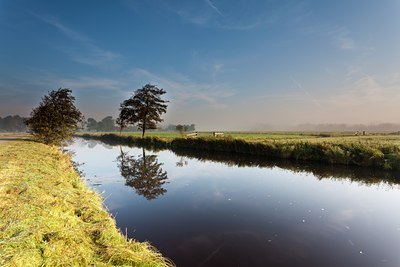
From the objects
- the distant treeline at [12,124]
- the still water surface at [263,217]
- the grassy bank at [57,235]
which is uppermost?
the distant treeline at [12,124]

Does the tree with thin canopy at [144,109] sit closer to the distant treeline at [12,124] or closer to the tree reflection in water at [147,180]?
the tree reflection in water at [147,180]

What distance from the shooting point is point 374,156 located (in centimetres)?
1897

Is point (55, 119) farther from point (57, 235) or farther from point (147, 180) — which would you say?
point (57, 235)

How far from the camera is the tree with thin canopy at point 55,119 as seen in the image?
3081 centimetres

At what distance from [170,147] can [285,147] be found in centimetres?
2117

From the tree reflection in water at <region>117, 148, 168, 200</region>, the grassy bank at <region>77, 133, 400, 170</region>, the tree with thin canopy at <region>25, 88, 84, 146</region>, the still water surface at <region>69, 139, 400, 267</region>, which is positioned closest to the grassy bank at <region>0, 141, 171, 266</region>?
the still water surface at <region>69, 139, 400, 267</region>

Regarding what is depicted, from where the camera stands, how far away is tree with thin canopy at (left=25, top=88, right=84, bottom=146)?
30.8 metres

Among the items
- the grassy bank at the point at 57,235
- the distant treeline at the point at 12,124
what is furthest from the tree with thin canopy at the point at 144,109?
the distant treeline at the point at 12,124

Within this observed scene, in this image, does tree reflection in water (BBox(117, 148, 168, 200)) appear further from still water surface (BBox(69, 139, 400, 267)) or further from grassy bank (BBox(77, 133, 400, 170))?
grassy bank (BBox(77, 133, 400, 170))

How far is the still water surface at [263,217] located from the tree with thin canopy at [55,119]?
19.1 meters

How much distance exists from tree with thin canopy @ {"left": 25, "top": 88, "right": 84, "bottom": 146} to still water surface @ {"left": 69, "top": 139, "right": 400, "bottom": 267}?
750 inches

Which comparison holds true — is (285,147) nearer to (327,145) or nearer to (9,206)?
(327,145)

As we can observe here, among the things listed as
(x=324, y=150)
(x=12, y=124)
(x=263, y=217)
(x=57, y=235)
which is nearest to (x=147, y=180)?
(x=263, y=217)

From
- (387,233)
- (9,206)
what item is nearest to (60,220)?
(9,206)
